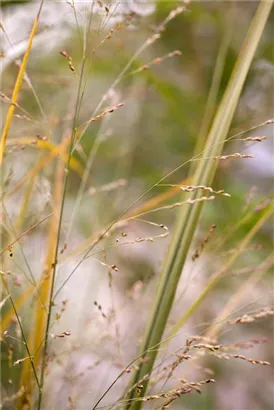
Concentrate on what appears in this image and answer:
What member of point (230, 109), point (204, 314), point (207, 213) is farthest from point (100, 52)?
point (230, 109)

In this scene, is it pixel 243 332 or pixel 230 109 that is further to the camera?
pixel 243 332

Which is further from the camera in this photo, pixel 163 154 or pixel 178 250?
pixel 163 154

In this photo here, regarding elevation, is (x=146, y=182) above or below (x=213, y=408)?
above

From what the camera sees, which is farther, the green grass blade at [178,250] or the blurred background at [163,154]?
the blurred background at [163,154]

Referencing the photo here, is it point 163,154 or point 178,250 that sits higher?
point 178,250

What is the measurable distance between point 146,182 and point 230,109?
52 cm

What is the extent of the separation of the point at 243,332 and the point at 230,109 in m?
0.64

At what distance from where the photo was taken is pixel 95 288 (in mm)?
767

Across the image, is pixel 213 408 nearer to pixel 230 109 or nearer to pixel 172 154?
pixel 172 154

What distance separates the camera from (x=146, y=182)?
0.88 meters

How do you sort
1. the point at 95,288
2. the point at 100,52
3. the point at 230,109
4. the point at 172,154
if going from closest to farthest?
the point at 230,109 < the point at 95,288 < the point at 100,52 < the point at 172,154

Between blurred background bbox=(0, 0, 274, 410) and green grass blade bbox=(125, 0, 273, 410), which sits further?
blurred background bbox=(0, 0, 274, 410)

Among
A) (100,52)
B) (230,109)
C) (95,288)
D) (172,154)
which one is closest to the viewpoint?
(230,109)

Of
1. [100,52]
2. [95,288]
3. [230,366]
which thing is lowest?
[230,366]
